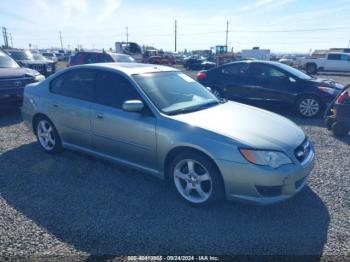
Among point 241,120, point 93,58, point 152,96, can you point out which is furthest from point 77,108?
point 93,58

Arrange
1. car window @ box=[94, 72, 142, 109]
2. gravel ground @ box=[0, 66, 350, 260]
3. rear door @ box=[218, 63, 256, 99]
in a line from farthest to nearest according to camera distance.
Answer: rear door @ box=[218, 63, 256, 99] → car window @ box=[94, 72, 142, 109] → gravel ground @ box=[0, 66, 350, 260]

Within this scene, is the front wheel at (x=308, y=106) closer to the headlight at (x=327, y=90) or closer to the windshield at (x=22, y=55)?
the headlight at (x=327, y=90)

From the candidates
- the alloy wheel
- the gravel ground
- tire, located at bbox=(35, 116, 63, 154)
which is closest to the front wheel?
the gravel ground

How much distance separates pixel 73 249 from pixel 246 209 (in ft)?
6.24

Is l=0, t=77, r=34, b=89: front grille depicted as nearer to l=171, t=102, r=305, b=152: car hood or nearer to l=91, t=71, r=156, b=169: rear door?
l=91, t=71, r=156, b=169: rear door

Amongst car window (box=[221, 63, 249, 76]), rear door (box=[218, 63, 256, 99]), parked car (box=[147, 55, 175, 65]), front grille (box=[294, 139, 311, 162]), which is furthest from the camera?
parked car (box=[147, 55, 175, 65])

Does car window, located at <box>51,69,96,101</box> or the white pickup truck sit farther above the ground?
car window, located at <box>51,69,96,101</box>

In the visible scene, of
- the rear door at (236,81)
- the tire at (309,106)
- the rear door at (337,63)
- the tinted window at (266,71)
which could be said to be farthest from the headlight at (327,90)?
the rear door at (337,63)

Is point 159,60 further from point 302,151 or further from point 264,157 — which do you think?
point 264,157

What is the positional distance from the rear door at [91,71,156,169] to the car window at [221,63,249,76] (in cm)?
557

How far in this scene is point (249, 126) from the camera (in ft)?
11.6

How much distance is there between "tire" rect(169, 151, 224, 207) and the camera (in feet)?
10.8

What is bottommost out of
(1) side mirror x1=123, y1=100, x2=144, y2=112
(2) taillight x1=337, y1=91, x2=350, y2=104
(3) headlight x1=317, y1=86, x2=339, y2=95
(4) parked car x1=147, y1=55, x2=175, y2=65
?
(4) parked car x1=147, y1=55, x2=175, y2=65

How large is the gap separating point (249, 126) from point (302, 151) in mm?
658
